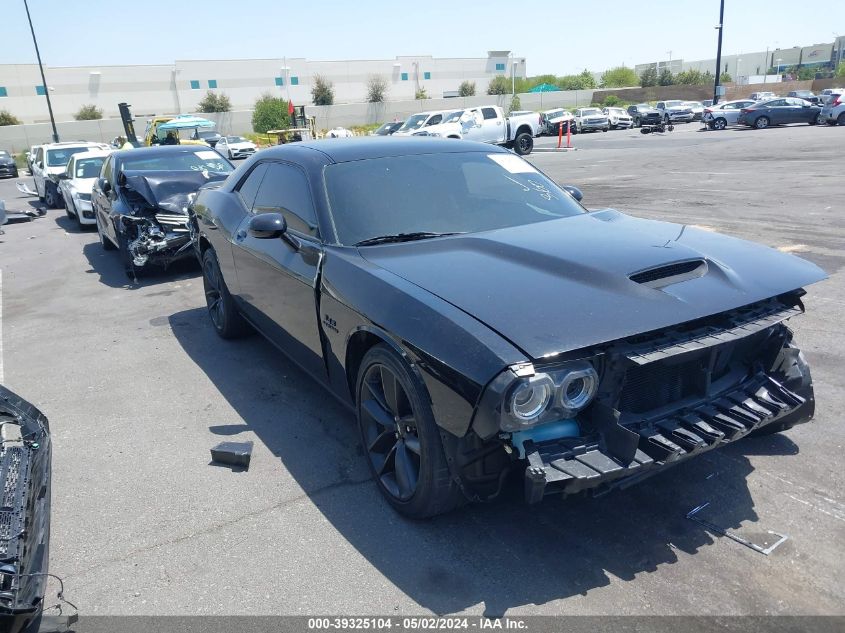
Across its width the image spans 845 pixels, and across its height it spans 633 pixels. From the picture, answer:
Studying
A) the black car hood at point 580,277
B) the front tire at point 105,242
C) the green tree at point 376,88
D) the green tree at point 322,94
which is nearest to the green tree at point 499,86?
the green tree at point 376,88

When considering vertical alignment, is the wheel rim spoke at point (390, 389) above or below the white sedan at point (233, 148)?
above

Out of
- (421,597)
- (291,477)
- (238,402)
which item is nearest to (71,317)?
(238,402)

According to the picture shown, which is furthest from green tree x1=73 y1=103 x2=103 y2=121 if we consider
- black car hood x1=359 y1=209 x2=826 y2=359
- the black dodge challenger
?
black car hood x1=359 y1=209 x2=826 y2=359

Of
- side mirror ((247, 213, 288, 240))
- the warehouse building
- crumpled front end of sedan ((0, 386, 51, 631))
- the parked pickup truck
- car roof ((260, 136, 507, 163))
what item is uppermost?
the warehouse building

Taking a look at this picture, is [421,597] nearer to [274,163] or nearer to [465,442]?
[465,442]

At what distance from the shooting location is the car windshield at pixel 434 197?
3.79 metres

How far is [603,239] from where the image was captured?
139 inches

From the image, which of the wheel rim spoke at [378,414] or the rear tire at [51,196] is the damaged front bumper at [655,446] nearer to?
the wheel rim spoke at [378,414]

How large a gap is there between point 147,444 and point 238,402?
27.9 inches

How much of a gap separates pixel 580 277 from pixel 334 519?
1665 mm

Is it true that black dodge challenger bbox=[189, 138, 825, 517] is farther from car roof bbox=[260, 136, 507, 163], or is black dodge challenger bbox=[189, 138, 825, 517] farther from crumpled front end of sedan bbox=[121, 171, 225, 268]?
crumpled front end of sedan bbox=[121, 171, 225, 268]

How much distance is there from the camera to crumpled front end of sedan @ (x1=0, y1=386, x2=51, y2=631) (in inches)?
82.0

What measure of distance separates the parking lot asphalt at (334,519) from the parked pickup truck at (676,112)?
41716mm

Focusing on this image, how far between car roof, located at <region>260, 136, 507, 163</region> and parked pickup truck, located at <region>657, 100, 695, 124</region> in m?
43.1
